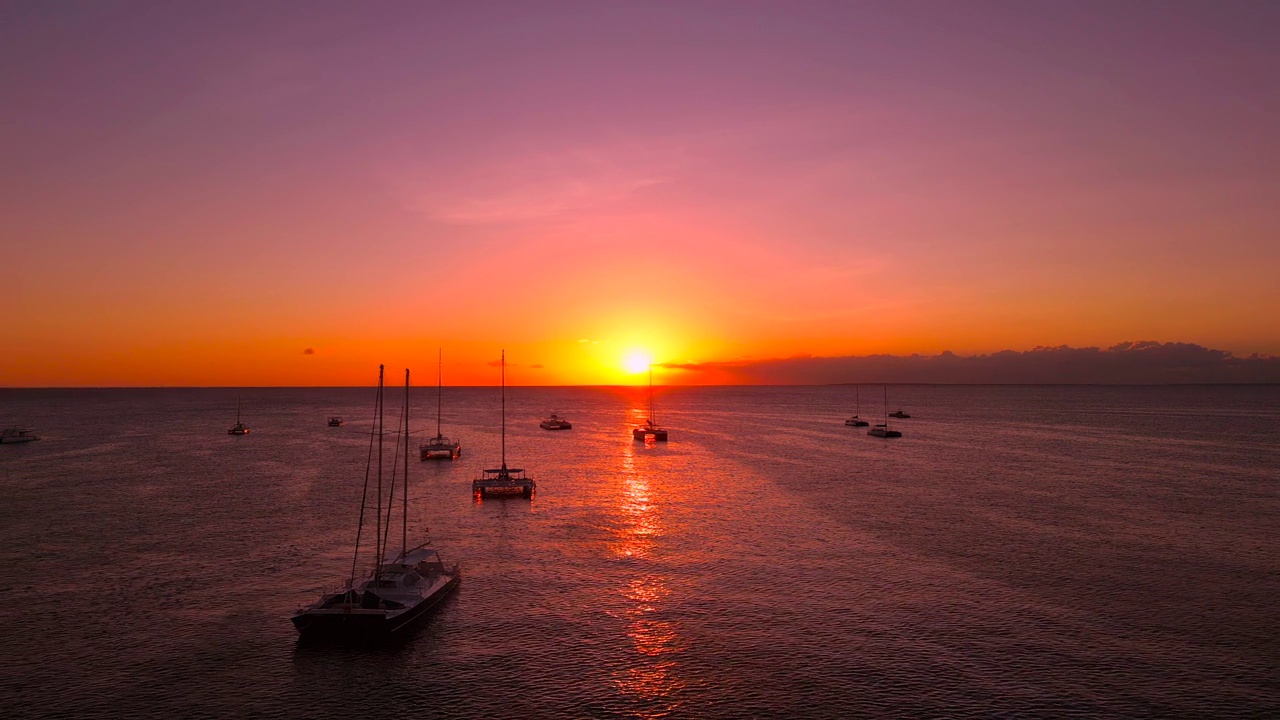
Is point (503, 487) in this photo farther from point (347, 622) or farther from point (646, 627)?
point (646, 627)

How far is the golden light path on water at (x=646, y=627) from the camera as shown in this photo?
135ft

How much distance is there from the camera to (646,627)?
50.9 metres

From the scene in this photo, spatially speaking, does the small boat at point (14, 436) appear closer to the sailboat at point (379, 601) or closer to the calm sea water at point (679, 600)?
the calm sea water at point (679, 600)

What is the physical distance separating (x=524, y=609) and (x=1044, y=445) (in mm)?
155222

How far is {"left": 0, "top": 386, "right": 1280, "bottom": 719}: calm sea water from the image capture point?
4106 centimetres

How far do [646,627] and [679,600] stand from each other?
611cm

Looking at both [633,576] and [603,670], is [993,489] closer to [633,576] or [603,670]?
[633,576]

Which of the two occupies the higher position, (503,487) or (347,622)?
(503,487)

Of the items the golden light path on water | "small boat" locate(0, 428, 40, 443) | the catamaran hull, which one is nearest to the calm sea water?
the golden light path on water

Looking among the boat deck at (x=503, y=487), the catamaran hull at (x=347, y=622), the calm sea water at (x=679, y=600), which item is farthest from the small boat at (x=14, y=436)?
the catamaran hull at (x=347, y=622)

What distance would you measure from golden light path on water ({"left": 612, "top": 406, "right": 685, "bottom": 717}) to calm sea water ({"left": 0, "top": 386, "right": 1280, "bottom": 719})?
0.80 feet

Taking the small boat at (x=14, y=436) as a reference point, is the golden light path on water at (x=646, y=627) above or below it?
below

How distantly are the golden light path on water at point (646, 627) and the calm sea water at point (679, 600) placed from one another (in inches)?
9.6

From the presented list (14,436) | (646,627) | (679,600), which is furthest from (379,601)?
(14,436)
